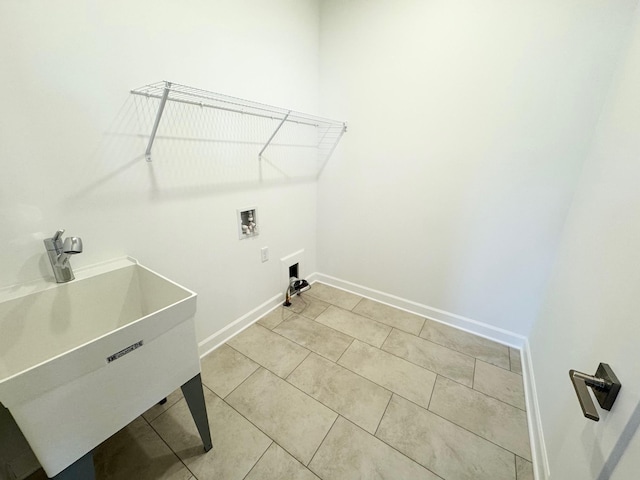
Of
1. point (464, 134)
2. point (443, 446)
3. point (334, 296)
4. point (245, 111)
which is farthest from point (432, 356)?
point (245, 111)

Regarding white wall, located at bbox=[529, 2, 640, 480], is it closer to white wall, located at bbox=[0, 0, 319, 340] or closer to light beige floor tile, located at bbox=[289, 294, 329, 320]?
light beige floor tile, located at bbox=[289, 294, 329, 320]

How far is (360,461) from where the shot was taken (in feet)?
3.79

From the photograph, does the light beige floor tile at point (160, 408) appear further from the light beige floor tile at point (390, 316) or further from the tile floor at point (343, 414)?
the light beige floor tile at point (390, 316)

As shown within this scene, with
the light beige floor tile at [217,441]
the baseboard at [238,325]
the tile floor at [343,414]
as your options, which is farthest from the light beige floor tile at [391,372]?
the baseboard at [238,325]

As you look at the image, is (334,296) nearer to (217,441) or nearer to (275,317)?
(275,317)

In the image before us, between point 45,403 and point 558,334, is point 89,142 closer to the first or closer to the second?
point 45,403

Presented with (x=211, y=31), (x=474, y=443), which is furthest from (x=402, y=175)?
(x=474, y=443)

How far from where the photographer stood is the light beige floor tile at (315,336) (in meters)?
1.81

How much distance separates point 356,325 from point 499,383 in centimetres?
99

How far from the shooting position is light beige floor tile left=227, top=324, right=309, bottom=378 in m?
1.67

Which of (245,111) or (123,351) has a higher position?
(245,111)

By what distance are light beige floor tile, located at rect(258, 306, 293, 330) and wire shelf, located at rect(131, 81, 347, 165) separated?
1330 millimetres

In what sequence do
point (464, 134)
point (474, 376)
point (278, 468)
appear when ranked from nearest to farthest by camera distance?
point (278, 468) < point (474, 376) < point (464, 134)

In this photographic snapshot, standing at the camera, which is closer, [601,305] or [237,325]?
[601,305]
